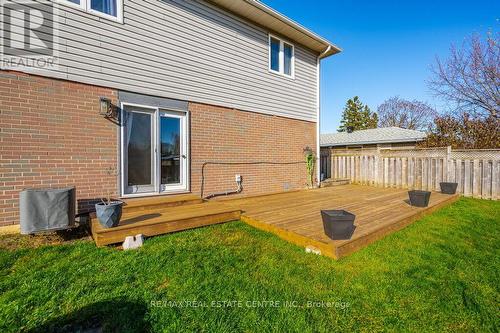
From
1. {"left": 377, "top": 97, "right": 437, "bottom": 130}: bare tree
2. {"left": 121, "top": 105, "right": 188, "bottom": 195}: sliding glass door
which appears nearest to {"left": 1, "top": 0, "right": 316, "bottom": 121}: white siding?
{"left": 121, "top": 105, "right": 188, "bottom": 195}: sliding glass door

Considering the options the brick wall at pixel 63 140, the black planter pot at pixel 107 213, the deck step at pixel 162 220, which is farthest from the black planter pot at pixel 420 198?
the black planter pot at pixel 107 213

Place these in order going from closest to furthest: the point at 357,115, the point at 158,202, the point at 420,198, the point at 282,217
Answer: the point at 282,217
the point at 158,202
the point at 420,198
the point at 357,115

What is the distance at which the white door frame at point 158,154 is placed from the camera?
484 cm

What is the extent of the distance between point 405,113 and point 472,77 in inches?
763

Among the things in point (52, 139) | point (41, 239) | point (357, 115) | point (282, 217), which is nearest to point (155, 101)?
point (52, 139)

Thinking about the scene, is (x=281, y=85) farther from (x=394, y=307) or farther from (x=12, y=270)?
(x=12, y=270)

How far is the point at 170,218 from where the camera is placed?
4.01 meters

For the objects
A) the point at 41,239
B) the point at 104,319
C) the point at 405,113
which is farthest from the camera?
the point at 405,113

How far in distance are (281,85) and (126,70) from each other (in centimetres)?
473

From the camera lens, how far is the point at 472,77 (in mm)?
13430

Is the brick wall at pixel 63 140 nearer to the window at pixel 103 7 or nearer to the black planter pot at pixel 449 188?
the window at pixel 103 7

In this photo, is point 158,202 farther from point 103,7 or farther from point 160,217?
point 103,7

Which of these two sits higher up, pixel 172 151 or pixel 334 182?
pixel 172 151

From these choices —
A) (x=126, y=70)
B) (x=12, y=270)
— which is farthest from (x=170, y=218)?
(x=126, y=70)
